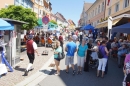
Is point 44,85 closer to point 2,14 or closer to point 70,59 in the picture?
point 70,59

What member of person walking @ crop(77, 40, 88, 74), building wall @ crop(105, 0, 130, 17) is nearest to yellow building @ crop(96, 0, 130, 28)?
building wall @ crop(105, 0, 130, 17)

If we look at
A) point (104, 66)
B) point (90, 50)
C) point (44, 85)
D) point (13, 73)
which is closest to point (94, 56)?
point (90, 50)

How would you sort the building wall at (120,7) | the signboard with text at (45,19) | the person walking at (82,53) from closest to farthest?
the person walking at (82,53), the signboard with text at (45,19), the building wall at (120,7)

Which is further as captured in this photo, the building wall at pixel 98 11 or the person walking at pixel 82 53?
the building wall at pixel 98 11

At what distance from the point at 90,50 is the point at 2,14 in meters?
8.72

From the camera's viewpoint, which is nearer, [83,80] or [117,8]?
[83,80]

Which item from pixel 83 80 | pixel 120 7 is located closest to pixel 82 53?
pixel 83 80

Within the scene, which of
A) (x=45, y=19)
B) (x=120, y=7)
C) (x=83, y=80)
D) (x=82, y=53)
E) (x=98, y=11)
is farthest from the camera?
(x=98, y=11)

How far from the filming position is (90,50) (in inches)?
322

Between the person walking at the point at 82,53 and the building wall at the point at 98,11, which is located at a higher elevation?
the building wall at the point at 98,11

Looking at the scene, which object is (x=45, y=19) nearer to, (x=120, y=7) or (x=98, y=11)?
(x=120, y=7)

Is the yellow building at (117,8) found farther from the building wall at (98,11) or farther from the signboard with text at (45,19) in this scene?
the signboard with text at (45,19)

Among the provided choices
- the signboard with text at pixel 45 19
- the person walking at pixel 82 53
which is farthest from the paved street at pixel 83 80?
the signboard with text at pixel 45 19

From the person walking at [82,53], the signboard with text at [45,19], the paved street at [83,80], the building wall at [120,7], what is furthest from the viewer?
the building wall at [120,7]
